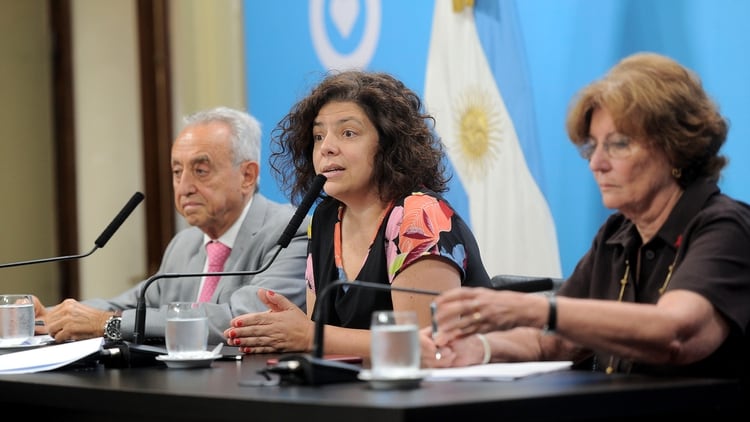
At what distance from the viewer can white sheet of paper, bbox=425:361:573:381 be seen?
6.12ft

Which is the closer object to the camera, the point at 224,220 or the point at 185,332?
the point at 185,332

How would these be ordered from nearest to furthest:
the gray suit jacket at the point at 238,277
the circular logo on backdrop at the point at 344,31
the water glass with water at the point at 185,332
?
1. the water glass with water at the point at 185,332
2. the gray suit jacket at the point at 238,277
3. the circular logo on backdrop at the point at 344,31

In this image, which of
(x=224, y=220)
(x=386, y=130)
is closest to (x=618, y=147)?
(x=386, y=130)

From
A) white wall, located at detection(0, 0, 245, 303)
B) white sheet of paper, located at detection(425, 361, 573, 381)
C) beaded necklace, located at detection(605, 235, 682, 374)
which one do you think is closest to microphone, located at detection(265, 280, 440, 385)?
white sheet of paper, located at detection(425, 361, 573, 381)

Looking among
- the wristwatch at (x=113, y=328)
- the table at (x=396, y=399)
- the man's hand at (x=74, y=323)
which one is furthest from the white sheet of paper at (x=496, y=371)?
the man's hand at (x=74, y=323)

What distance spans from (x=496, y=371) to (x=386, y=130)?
102cm

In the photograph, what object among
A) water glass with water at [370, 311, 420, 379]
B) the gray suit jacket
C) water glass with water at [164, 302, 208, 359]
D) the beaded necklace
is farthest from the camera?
the gray suit jacket

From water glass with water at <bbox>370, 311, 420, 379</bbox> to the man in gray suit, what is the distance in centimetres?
147

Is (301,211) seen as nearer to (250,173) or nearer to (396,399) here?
(396,399)

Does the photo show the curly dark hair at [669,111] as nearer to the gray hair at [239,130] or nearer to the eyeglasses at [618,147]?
the eyeglasses at [618,147]

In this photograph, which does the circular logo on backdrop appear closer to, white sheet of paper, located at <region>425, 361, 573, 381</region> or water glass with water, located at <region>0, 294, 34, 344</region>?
water glass with water, located at <region>0, 294, 34, 344</region>

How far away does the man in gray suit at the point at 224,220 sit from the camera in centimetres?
337

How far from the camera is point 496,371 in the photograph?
6.40 ft

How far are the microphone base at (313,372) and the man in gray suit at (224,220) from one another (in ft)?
4.46
